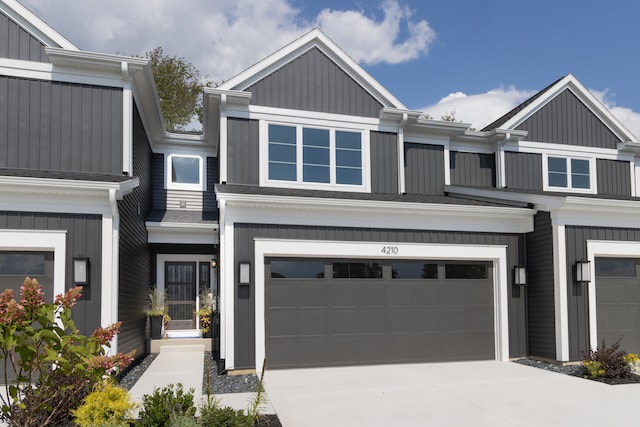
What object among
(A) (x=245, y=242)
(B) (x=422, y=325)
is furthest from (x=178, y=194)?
(B) (x=422, y=325)

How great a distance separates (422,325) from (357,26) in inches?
538

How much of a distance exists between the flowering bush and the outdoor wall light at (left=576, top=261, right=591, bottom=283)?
8.91 m

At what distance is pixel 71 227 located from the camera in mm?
9070

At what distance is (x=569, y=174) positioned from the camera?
49.6 feet

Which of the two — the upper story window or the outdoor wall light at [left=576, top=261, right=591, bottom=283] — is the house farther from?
the upper story window

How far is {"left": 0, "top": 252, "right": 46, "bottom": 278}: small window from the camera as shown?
8773mm

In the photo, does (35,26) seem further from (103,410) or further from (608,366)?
(608,366)

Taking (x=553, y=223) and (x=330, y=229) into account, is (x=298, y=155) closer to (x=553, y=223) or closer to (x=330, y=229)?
(x=330, y=229)

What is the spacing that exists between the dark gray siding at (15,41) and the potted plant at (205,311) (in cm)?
698

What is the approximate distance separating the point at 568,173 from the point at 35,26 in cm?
1389

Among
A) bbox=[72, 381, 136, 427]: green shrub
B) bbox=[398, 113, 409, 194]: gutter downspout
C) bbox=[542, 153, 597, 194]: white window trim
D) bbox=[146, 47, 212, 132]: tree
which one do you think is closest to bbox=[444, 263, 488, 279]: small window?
bbox=[398, 113, 409, 194]: gutter downspout

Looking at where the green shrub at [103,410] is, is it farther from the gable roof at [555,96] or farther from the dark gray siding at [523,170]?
the gable roof at [555,96]

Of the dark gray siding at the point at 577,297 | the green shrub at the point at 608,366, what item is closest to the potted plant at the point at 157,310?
the dark gray siding at the point at 577,297

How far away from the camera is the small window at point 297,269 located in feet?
33.4
